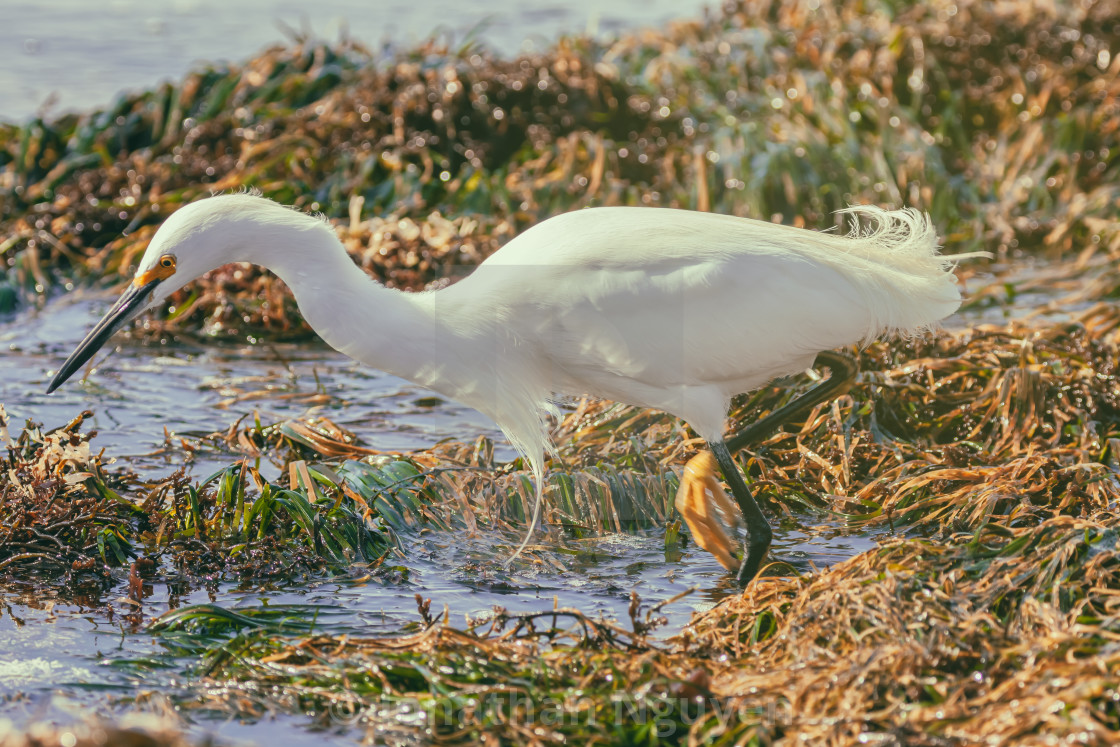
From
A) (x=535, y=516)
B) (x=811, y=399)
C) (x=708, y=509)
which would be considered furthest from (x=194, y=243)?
(x=811, y=399)

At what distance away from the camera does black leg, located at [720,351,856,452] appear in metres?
5.28

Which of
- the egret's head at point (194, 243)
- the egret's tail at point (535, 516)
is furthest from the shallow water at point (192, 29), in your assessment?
the egret's head at point (194, 243)

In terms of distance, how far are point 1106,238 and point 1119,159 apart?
104 cm

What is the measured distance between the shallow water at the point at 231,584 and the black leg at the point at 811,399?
0.40 meters

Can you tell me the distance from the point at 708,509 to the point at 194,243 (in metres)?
2.11

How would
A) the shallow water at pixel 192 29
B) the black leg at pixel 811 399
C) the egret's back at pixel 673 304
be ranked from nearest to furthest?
the egret's back at pixel 673 304 → the black leg at pixel 811 399 → the shallow water at pixel 192 29

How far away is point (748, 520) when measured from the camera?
4875 millimetres

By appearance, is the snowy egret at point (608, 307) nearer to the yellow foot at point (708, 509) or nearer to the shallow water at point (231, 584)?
the yellow foot at point (708, 509)

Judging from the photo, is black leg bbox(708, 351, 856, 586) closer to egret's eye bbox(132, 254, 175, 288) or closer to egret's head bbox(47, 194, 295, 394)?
egret's head bbox(47, 194, 295, 394)

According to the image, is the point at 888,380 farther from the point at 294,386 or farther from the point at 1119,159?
the point at 1119,159

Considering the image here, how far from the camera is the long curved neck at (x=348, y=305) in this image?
168 inches

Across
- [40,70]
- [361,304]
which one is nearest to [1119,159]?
[361,304]

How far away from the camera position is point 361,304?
14.1 feet

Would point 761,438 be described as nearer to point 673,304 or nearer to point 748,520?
point 748,520
